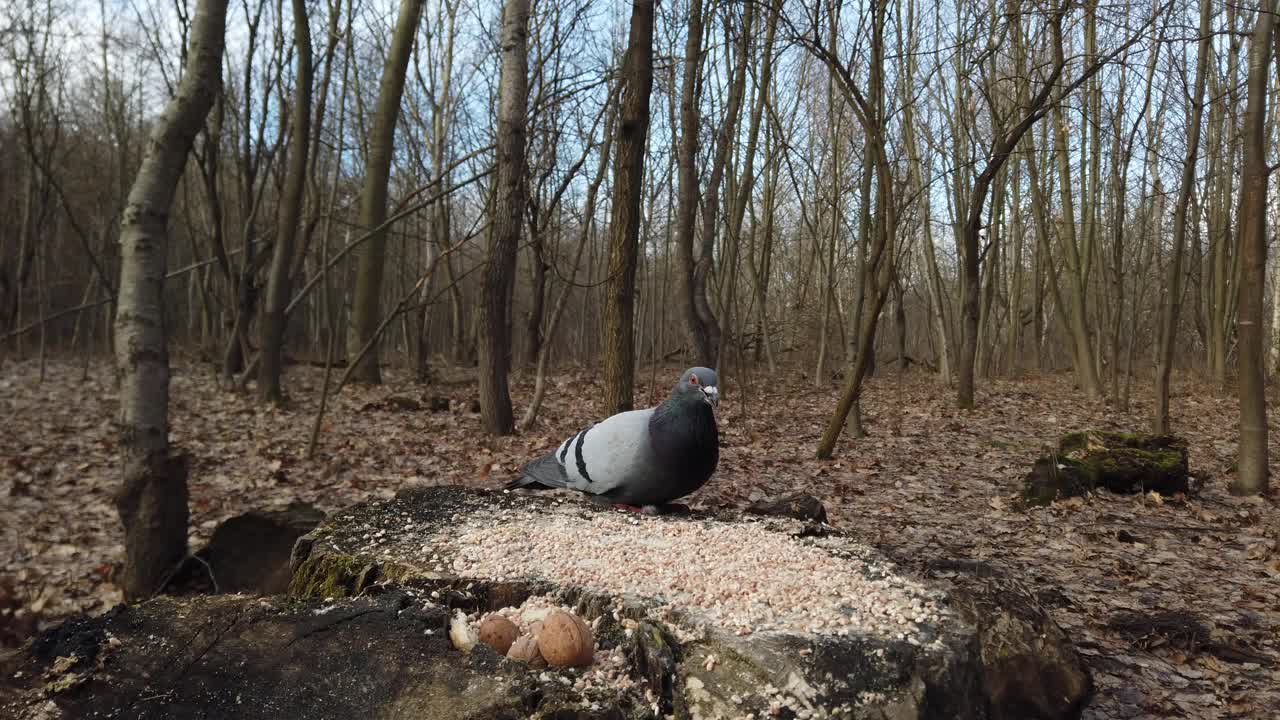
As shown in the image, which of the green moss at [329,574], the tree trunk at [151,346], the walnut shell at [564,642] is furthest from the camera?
the tree trunk at [151,346]

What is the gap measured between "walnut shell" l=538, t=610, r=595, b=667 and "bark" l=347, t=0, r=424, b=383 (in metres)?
10.5

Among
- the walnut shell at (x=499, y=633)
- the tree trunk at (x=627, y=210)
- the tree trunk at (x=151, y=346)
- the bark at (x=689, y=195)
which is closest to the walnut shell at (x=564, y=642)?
the walnut shell at (x=499, y=633)

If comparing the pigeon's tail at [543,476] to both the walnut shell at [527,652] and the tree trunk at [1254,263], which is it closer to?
the walnut shell at [527,652]

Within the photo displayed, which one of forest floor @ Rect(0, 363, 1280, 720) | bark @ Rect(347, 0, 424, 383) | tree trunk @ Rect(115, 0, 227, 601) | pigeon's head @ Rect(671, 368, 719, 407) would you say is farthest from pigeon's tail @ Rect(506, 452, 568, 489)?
bark @ Rect(347, 0, 424, 383)

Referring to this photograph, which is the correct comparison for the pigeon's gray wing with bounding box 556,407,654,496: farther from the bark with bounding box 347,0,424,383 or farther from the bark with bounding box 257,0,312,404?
the bark with bounding box 347,0,424,383

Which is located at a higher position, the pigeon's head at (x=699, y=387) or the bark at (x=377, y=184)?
the bark at (x=377, y=184)

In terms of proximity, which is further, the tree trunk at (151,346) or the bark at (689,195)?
the bark at (689,195)

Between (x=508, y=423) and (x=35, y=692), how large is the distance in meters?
6.44

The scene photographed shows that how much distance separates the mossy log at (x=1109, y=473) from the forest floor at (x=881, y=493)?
158 millimetres

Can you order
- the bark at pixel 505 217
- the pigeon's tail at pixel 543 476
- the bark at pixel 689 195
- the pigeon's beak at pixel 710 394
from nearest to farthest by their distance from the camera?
1. the pigeon's beak at pixel 710 394
2. the pigeon's tail at pixel 543 476
3. the bark at pixel 505 217
4. the bark at pixel 689 195

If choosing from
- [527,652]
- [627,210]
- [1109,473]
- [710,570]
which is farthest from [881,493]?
[527,652]

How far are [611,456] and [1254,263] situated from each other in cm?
542

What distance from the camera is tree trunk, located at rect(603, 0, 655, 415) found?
6.91m

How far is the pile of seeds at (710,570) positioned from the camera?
2.10 m
